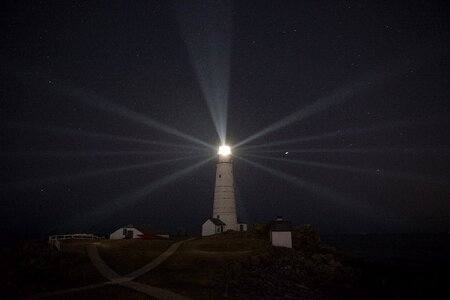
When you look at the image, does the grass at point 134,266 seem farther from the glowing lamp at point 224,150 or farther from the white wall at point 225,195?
the glowing lamp at point 224,150

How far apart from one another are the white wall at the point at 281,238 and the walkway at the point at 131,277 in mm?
11837

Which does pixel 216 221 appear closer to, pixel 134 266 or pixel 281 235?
pixel 281 235

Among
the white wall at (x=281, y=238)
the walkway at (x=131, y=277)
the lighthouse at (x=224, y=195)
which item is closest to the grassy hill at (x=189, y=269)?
the walkway at (x=131, y=277)

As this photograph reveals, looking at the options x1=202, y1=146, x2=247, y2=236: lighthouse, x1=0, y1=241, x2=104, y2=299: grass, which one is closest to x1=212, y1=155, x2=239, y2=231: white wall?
x1=202, y1=146, x2=247, y2=236: lighthouse

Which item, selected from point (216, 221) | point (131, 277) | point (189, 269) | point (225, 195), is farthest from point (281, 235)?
point (131, 277)

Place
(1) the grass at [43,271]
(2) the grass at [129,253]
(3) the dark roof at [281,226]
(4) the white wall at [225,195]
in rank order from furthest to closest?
(4) the white wall at [225,195]
(3) the dark roof at [281,226]
(2) the grass at [129,253]
(1) the grass at [43,271]

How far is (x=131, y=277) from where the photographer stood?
23922 millimetres

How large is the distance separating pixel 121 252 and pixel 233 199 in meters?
22.4

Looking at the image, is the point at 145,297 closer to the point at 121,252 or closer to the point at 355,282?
the point at 121,252

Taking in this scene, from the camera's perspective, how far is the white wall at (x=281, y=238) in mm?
40969

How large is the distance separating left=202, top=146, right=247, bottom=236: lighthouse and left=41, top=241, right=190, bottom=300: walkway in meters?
16.3

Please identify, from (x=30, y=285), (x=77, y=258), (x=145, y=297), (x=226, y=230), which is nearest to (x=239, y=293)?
(x=145, y=297)

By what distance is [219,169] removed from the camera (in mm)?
52344

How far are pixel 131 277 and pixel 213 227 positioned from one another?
85.3 ft
